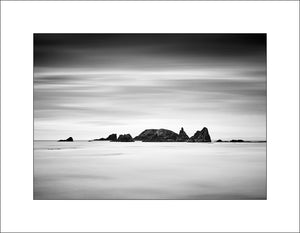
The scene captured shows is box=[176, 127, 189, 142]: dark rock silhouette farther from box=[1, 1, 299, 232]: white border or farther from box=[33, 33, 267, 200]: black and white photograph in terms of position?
box=[1, 1, 299, 232]: white border

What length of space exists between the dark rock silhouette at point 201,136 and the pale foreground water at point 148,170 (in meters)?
0.06

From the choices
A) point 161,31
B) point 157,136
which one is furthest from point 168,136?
point 161,31

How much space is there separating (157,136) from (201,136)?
0.48 metres

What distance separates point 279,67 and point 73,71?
2270mm

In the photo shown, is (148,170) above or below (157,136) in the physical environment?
below

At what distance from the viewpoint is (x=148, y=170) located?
18.0 feet

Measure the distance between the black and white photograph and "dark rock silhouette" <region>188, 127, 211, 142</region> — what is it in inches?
0.4

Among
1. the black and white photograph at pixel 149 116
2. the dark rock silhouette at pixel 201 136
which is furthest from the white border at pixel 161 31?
the dark rock silhouette at pixel 201 136

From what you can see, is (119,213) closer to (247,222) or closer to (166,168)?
(166,168)

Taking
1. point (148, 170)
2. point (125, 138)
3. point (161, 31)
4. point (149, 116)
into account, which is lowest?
point (148, 170)

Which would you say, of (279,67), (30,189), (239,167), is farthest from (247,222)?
(30,189)

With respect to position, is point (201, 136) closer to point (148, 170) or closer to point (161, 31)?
point (148, 170)

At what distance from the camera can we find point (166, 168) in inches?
217

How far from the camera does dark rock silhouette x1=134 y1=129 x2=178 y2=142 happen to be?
5.48 meters
